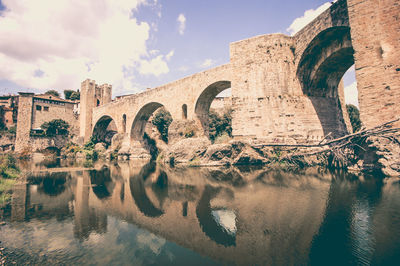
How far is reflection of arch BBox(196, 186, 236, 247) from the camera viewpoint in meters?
2.93

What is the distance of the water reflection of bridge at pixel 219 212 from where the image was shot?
107 inches

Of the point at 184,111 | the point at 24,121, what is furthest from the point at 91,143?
the point at 184,111

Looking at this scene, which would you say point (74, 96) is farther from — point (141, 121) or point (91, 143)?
point (141, 121)

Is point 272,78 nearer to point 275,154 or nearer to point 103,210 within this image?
point 275,154

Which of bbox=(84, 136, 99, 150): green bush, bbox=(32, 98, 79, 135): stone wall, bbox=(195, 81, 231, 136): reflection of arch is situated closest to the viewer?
bbox=(195, 81, 231, 136): reflection of arch

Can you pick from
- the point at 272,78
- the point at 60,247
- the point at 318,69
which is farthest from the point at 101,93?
the point at 60,247

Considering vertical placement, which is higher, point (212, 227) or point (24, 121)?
point (24, 121)

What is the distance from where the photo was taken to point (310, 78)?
12641 millimetres

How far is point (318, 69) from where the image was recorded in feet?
39.3

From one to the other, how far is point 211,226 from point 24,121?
Result: 124ft

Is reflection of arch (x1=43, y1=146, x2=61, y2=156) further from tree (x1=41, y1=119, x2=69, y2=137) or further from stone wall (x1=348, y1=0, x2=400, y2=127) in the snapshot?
stone wall (x1=348, y1=0, x2=400, y2=127)

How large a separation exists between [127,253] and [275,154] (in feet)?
34.6

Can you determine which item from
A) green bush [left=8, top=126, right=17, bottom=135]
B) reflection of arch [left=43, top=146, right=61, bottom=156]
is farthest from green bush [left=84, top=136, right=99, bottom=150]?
green bush [left=8, top=126, right=17, bottom=135]

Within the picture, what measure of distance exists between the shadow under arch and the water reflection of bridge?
312 inches
